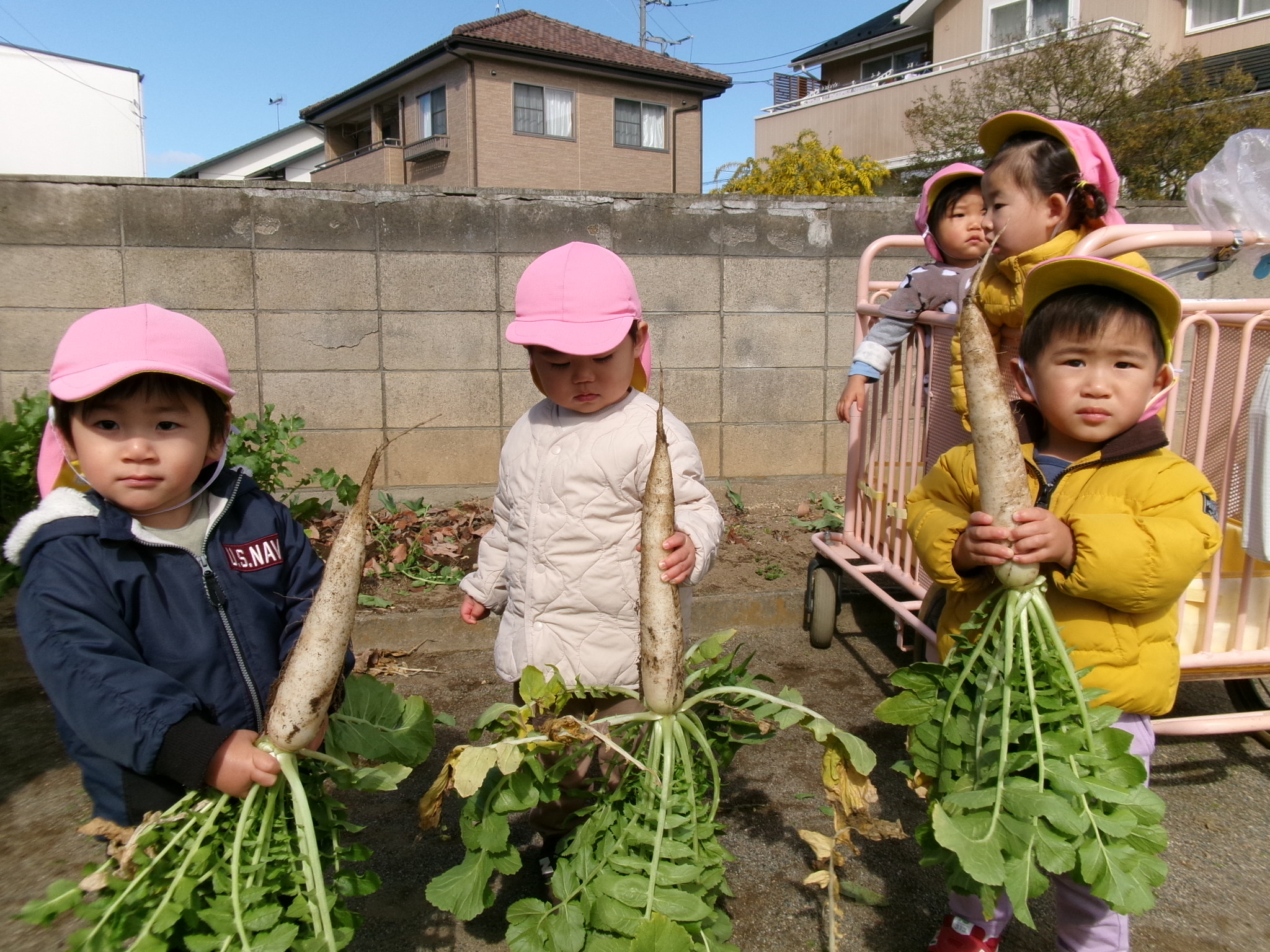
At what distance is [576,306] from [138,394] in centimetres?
→ 93

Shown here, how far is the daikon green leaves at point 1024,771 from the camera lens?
1509 millimetres

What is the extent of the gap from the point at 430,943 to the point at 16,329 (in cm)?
436

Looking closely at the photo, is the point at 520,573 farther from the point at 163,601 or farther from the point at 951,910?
the point at 951,910

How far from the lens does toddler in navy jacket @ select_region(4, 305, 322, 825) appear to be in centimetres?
159

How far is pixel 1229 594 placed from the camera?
2.84m

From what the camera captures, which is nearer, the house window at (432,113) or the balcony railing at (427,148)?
the balcony railing at (427,148)

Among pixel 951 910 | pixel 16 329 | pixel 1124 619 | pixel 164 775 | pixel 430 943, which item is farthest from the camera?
pixel 16 329

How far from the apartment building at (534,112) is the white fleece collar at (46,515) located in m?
21.7

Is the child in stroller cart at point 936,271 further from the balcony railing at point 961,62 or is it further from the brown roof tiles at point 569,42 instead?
the brown roof tiles at point 569,42

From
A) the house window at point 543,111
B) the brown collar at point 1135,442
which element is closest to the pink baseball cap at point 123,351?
the brown collar at point 1135,442

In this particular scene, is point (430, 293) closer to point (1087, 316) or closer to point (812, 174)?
point (1087, 316)

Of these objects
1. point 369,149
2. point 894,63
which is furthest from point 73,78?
point 894,63

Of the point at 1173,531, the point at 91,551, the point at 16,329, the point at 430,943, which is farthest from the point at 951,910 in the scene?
the point at 16,329

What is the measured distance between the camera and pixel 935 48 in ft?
83.3
